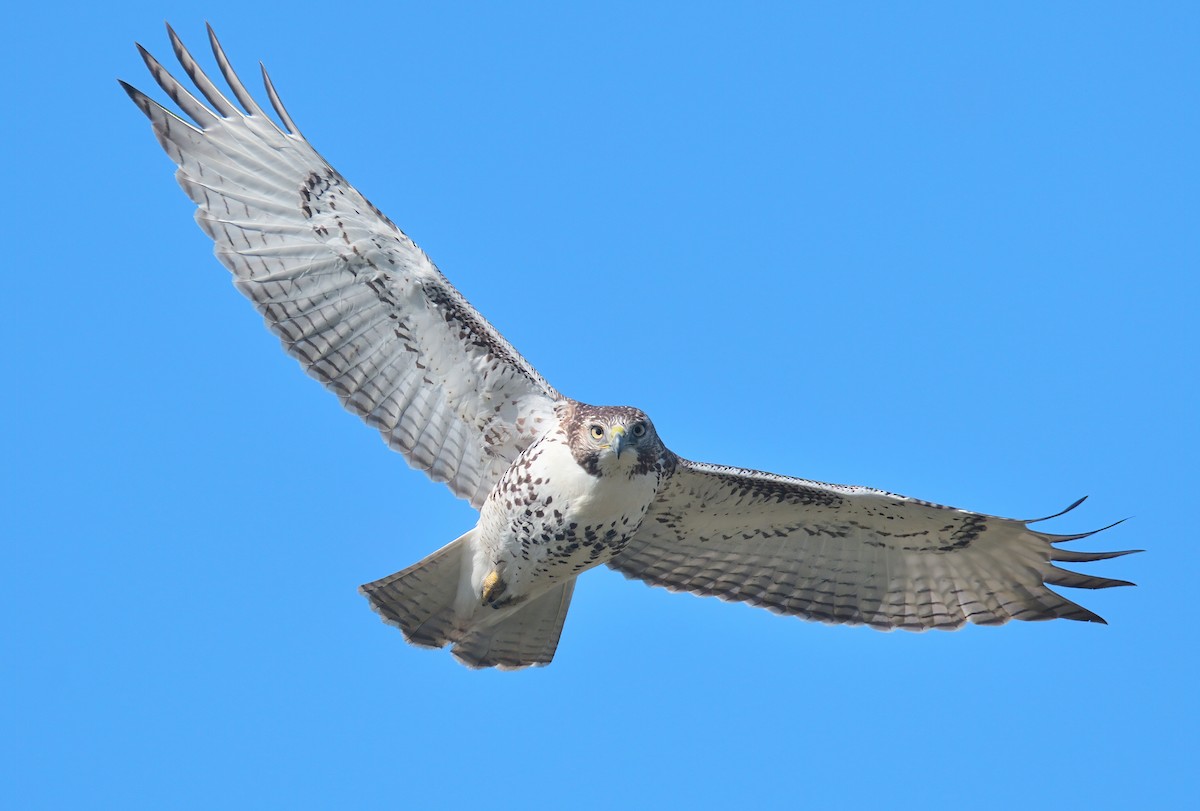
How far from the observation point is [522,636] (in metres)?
13.2

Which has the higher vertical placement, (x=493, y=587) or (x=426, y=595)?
(x=493, y=587)

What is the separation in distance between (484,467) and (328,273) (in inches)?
65.3

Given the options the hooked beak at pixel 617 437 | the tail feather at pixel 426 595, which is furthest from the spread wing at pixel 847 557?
the tail feather at pixel 426 595

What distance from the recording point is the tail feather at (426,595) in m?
12.7

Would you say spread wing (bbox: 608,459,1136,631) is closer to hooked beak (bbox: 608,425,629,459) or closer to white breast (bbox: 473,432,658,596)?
white breast (bbox: 473,432,658,596)

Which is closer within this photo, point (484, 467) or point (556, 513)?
point (556, 513)

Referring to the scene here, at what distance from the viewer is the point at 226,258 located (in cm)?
1259

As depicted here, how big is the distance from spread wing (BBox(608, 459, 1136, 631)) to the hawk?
0.6 inches

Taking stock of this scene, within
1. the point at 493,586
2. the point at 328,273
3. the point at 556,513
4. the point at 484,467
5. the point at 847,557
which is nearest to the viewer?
the point at 556,513

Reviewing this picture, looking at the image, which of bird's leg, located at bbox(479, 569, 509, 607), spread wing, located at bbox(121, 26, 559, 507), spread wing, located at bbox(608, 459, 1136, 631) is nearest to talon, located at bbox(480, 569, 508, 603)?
bird's leg, located at bbox(479, 569, 509, 607)

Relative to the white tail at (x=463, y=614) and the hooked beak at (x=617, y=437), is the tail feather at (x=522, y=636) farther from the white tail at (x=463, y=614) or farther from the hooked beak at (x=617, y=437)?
the hooked beak at (x=617, y=437)

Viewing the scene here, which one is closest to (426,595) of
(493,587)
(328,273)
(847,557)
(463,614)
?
(463,614)

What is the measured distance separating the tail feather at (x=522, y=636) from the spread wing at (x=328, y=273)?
114 cm

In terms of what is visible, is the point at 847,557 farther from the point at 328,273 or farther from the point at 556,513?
the point at 328,273
